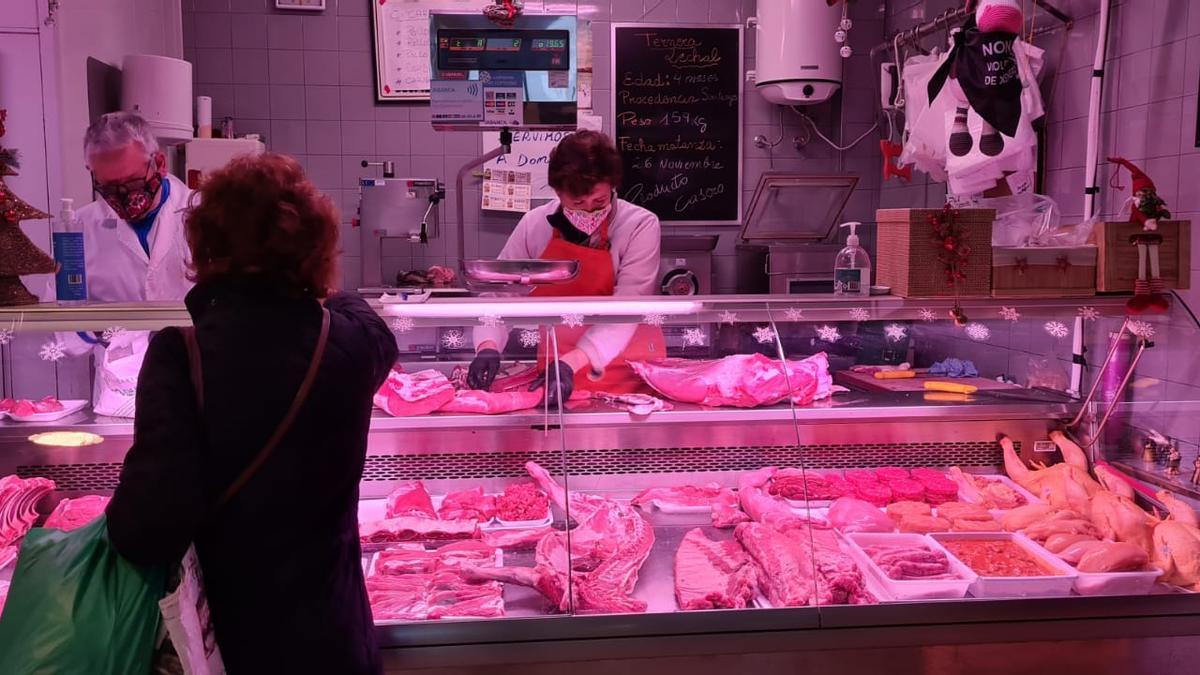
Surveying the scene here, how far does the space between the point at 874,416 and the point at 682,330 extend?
2.33 ft

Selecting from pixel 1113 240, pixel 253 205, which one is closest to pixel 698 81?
pixel 1113 240

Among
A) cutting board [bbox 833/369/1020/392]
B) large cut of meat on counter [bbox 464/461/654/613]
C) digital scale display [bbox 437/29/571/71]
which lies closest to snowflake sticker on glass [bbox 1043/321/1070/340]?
cutting board [bbox 833/369/1020/392]

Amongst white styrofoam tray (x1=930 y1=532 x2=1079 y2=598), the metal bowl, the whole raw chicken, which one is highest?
the metal bowl

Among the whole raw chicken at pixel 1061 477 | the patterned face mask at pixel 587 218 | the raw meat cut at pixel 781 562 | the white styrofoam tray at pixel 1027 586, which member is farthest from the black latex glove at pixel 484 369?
the whole raw chicken at pixel 1061 477

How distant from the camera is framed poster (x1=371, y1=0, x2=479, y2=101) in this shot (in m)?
6.85

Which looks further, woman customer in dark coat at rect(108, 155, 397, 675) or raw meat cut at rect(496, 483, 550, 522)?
raw meat cut at rect(496, 483, 550, 522)

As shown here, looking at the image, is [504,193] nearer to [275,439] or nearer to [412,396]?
[412,396]

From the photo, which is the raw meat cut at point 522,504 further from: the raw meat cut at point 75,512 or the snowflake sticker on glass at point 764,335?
the raw meat cut at point 75,512

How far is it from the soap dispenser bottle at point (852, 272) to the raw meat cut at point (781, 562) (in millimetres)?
807

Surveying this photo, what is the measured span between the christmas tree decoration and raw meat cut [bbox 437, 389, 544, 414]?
1.24 meters

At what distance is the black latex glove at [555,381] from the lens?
2.95 m

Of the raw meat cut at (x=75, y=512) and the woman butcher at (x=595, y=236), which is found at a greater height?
the woman butcher at (x=595, y=236)

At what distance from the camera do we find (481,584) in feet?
8.23

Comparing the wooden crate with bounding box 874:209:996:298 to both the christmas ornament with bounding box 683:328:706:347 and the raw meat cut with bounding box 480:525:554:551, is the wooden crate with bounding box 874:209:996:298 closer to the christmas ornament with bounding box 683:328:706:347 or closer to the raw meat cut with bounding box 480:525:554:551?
the christmas ornament with bounding box 683:328:706:347
